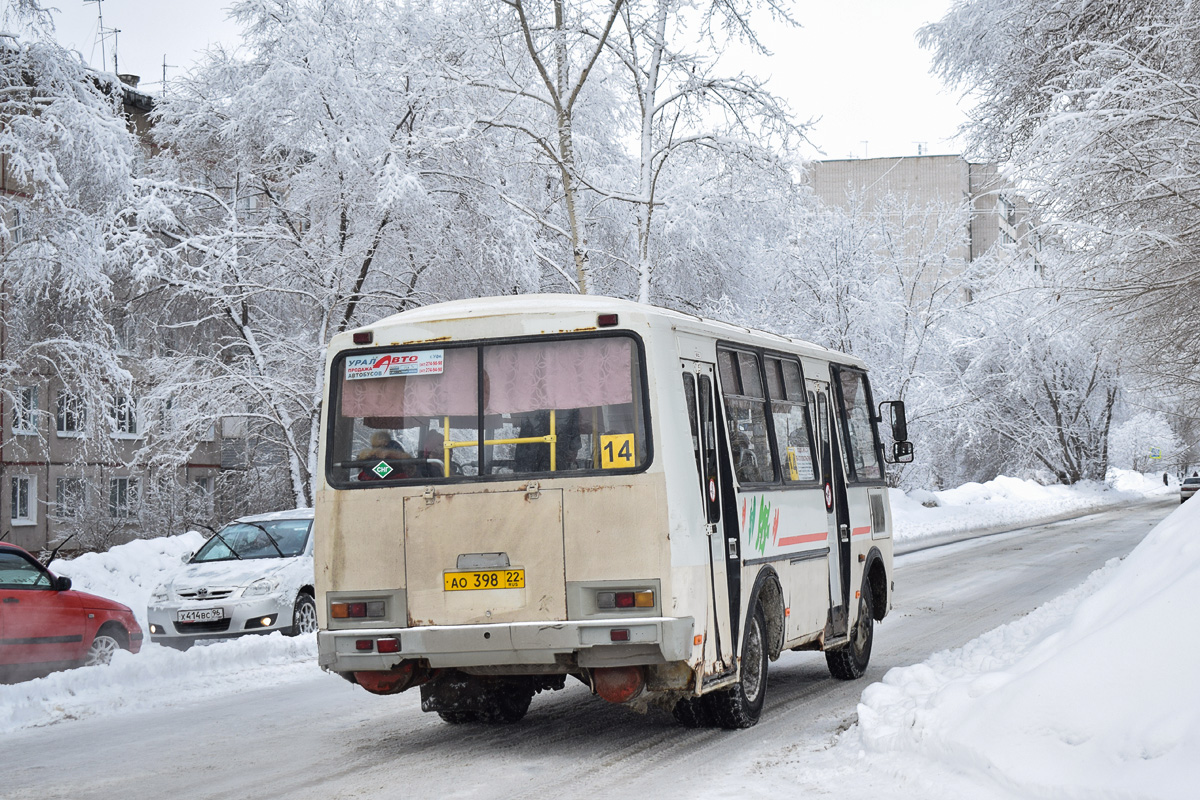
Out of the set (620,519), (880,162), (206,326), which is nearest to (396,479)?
(620,519)

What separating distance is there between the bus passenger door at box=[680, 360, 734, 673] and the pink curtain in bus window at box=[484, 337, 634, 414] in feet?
1.68

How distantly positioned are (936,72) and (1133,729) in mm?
19542

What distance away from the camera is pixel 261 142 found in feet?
81.7

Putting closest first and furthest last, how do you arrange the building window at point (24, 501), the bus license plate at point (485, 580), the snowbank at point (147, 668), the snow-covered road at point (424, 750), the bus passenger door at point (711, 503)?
the snow-covered road at point (424, 750) < the bus license plate at point (485, 580) < the bus passenger door at point (711, 503) < the snowbank at point (147, 668) < the building window at point (24, 501)

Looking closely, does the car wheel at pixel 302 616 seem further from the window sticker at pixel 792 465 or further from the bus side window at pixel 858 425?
the window sticker at pixel 792 465

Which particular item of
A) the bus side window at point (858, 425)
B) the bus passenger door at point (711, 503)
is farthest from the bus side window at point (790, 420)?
the bus passenger door at point (711, 503)

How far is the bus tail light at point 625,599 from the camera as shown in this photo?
7.74 metres

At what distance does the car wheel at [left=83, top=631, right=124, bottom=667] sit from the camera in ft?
44.5

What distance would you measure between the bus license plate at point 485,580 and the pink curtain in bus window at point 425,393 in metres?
1.01

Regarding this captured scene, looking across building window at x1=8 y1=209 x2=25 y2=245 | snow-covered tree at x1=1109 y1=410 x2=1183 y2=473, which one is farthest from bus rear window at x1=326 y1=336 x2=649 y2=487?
snow-covered tree at x1=1109 y1=410 x2=1183 y2=473

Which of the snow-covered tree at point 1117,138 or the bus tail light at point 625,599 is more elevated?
the snow-covered tree at point 1117,138

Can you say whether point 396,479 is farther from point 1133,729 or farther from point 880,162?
point 880,162

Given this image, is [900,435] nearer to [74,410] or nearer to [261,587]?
[261,587]

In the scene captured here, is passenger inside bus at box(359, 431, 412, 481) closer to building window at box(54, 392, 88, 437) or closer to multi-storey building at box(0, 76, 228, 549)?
multi-storey building at box(0, 76, 228, 549)
